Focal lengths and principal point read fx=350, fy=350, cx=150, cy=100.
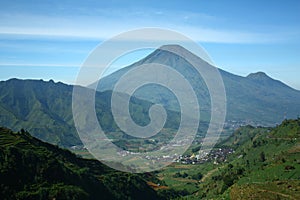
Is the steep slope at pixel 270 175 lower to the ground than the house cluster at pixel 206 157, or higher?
higher

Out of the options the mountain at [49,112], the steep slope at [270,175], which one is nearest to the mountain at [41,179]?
the steep slope at [270,175]

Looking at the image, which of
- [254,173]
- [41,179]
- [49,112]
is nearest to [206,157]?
[254,173]

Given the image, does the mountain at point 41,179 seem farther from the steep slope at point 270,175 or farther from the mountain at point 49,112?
the mountain at point 49,112

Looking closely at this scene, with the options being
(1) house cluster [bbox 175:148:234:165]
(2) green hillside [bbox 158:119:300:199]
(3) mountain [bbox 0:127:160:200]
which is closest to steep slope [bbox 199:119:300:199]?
(2) green hillside [bbox 158:119:300:199]

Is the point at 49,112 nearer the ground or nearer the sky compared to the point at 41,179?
nearer the sky

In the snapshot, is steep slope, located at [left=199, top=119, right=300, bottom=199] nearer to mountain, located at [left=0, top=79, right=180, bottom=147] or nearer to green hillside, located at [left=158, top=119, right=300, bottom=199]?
green hillside, located at [left=158, top=119, right=300, bottom=199]

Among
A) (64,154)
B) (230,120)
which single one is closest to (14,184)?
(64,154)

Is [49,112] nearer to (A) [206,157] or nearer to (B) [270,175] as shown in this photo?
(A) [206,157]

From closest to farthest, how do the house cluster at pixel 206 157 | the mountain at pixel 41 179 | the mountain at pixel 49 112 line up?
the mountain at pixel 41 179 → the house cluster at pixel 206 157 → the mountain at pixel 49 112
